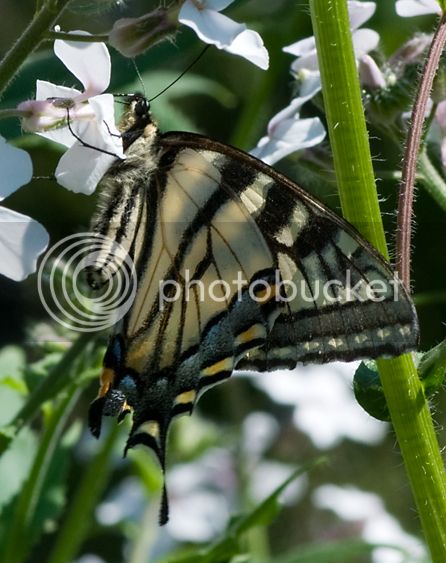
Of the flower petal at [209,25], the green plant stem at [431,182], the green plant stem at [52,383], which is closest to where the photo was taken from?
the flower petal at [209,25]

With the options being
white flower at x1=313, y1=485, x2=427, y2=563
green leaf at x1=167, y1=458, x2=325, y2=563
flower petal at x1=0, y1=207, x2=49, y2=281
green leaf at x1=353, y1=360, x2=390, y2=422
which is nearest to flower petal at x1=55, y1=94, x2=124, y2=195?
flower petal at x1=0, y1=207, x2=49, y2=281

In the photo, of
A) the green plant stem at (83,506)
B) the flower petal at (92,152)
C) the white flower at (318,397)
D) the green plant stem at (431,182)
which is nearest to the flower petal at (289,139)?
the green plant stem at (431,182)

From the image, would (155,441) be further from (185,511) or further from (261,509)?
(185,511)

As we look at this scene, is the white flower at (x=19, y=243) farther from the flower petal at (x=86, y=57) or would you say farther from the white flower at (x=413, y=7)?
the white flower at (x=413, y=7)

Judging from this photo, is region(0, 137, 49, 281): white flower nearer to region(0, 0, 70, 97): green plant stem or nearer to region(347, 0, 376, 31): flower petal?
region(0, 0, 70, 97): green plant stem

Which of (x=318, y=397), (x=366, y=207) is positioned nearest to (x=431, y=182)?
(x=366, y=207)

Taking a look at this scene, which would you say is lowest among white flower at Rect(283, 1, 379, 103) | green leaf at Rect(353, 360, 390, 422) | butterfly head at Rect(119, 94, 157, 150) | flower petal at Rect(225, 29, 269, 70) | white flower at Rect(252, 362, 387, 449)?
green leaf at Rect(353, 360, 390, 422)
